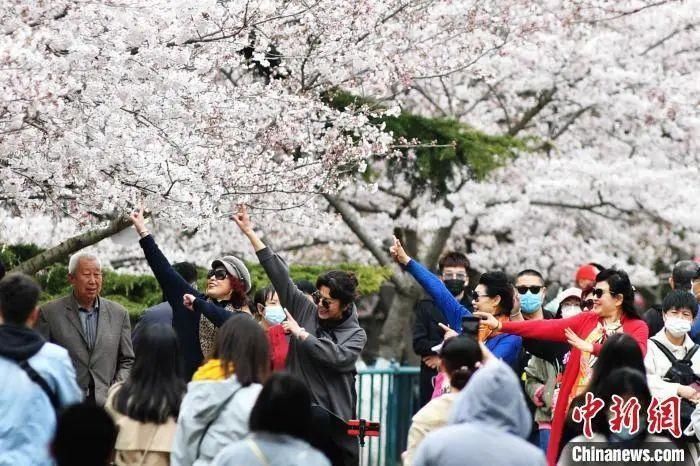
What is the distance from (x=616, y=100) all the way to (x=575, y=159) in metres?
1.00

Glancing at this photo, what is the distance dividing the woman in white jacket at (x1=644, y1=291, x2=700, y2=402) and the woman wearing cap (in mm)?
2764

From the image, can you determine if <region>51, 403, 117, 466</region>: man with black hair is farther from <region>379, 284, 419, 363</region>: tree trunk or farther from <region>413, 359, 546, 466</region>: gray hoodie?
<region>379, 284, 419, 363</region>: tree trunk

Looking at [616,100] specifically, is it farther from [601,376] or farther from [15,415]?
[15,415]

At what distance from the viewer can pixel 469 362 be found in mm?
5539

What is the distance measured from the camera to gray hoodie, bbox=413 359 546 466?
15.2 feet

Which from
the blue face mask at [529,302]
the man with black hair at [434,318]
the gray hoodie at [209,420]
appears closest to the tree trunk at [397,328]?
the man with black hair at [434,318]

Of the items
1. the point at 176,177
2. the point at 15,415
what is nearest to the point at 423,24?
the point at 176,177

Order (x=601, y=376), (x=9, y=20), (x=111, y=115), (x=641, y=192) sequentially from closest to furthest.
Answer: (x=601, y=376) < (x=9, y=20) < (x=111, y=115) < (x=641, y=192)

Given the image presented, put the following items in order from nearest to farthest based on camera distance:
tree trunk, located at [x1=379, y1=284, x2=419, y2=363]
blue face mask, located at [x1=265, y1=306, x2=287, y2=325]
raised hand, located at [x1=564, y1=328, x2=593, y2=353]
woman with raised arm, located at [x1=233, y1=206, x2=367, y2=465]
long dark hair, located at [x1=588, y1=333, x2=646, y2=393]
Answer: long dark hair, located at [x1=588, y1=333, x2=646, y2=393], raised hand, located at [x1=564, y1=328, x2=593, y2=353], woman with raised arm, located at [x1=233, y1=206, x2=367, y2=465], blue face mask, located at [x1=265, y1=306, x2=287, y2=325], tree trunk, located at [x1=379, y1=284, x2=419, y2=363]

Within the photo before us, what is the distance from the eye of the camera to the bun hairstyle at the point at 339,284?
25.4ft

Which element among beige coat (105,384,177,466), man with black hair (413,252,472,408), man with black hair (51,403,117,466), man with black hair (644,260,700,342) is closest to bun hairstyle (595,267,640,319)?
man with black hair (644,260,700,342)

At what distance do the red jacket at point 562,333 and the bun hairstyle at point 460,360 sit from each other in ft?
7.07

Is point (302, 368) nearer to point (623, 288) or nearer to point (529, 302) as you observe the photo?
point (623, 288)

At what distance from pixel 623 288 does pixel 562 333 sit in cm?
49
